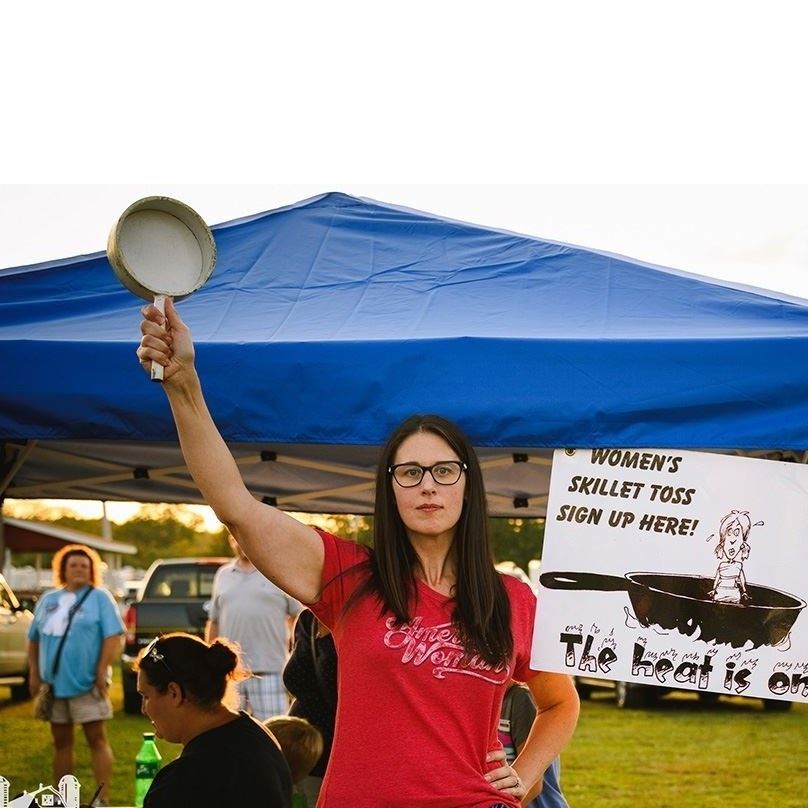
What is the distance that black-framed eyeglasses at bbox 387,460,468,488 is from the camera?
273cm

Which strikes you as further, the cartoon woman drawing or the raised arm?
the cartoon woman drawing

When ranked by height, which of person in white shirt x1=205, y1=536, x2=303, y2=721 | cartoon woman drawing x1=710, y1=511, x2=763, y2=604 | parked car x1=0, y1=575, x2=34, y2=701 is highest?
cartoon woman drawing x1=710, y1=511, x2=763, y2=604

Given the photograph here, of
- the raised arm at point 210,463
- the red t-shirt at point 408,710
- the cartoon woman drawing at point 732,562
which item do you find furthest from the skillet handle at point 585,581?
the raised arm at point 210,463

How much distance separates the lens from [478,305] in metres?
3.93

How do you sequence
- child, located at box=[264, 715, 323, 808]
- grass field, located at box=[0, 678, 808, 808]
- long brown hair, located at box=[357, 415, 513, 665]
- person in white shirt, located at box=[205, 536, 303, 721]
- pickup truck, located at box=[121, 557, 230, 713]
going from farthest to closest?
pickup truck, located at box=[121, 557, 230, 713], grass field, located at box=[0, 678, 808, 808], person in white shirt, located at box=[205, 536, 303, 721], child, located at box=[264, 715, 323, 808], long brown hair, located at box=[357, 415, 513, 665]

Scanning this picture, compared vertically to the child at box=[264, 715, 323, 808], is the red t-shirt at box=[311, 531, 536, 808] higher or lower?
higher

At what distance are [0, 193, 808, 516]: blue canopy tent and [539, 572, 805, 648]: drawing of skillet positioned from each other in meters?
0.41

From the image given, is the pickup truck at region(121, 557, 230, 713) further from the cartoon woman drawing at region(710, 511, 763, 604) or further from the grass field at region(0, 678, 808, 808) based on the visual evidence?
the cartoon woman drawing at region(710, 511, 763, 604)

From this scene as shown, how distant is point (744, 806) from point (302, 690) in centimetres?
593

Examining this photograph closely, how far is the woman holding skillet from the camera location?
2.51 m

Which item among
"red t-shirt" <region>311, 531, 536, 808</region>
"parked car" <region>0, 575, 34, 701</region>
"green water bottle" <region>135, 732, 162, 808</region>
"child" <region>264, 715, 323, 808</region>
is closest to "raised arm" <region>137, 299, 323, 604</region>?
"red t-shirt" <region>311, 531, 536, 808</region>

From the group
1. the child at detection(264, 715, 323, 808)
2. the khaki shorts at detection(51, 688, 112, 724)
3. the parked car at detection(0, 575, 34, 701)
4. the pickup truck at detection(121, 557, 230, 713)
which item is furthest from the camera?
the parked car at detection(0, 575, 34, 701)

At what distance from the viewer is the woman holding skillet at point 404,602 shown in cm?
251

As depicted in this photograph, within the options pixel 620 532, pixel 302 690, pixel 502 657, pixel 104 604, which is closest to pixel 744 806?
pixel 104 604
